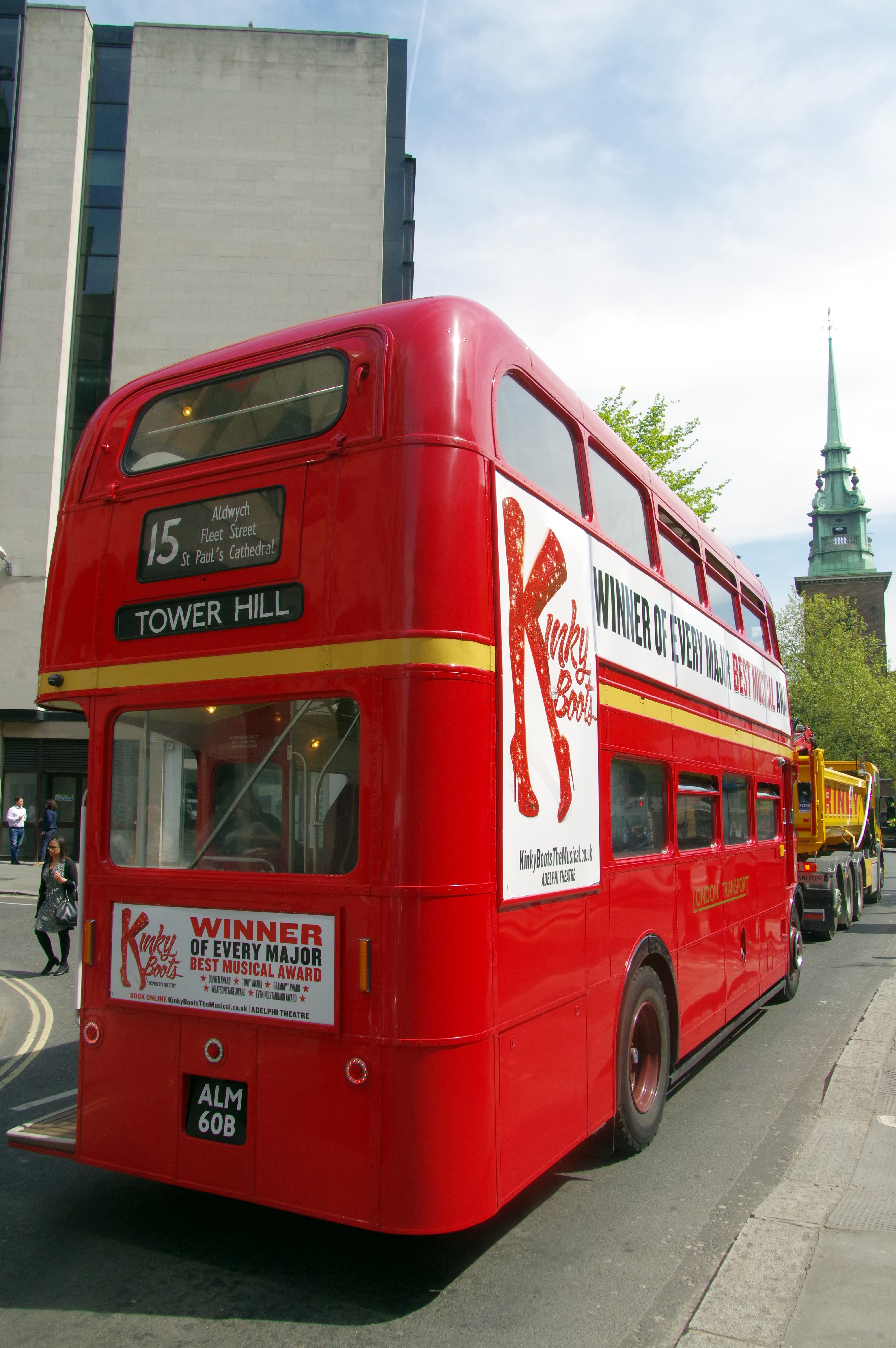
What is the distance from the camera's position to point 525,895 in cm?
414

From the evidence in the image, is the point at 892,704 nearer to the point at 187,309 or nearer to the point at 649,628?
the point at 187,309

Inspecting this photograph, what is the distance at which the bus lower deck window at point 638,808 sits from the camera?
5.34m

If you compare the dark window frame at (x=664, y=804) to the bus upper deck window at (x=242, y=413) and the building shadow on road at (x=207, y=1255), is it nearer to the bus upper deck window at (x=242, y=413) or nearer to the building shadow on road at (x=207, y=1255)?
the building shadow on road at (x=207, y=1255)

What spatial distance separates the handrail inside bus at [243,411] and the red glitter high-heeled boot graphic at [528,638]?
36.0 inches

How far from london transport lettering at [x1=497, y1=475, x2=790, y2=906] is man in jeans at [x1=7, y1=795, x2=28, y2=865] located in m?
21.3

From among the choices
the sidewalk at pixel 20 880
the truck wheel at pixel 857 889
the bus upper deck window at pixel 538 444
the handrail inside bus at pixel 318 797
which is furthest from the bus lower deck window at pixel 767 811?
the sidewalk at pixel 20 880

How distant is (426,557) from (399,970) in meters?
1.56

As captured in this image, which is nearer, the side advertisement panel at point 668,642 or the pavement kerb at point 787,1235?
the pavement kerb at point 787,1235

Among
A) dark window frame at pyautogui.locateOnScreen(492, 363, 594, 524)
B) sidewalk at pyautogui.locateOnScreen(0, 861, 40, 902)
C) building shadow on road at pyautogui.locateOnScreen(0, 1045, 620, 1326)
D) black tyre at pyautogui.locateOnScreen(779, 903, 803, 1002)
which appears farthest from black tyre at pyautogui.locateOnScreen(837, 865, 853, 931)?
dark window frame at pyautogui.locateOnScreen(492, 363, 594, 524)

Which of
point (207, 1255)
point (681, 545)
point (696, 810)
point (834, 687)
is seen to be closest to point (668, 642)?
point (681, 545)

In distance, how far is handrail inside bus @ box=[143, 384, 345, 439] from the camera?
4.30m

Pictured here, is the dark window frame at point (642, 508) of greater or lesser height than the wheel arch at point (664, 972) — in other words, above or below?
above

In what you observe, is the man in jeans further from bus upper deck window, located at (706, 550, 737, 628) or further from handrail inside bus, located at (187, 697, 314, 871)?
handrail inside bus, located at (187, 697, 314, 871)

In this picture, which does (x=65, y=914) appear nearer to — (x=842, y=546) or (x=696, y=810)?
(x=696, y=810)
